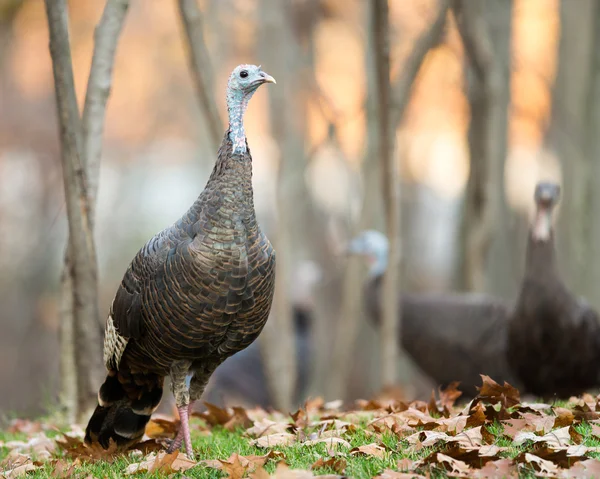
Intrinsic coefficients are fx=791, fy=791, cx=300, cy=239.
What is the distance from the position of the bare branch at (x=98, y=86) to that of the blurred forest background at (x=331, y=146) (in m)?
1.49

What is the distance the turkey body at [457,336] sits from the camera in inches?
319

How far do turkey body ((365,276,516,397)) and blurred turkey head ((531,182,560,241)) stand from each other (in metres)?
1.18

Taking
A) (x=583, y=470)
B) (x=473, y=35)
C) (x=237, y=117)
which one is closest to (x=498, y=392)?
(x=583, y=470)

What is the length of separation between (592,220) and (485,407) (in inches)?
303

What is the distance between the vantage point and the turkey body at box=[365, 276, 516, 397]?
8.10 m

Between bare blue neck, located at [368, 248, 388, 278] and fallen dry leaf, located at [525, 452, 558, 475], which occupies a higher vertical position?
bare blue neck, located at [368, 248, 388, 278]

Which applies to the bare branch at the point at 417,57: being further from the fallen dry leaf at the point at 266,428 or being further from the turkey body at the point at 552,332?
the fallen dry leaf at the point at 266,428

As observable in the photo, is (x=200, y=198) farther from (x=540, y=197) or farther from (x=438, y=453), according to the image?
(x=540, y=197)

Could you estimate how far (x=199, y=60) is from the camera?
6.86m

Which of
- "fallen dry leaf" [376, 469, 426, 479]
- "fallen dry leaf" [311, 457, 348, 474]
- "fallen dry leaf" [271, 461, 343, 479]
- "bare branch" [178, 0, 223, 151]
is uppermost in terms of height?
"bare branch" [178, 0, 223, 151]

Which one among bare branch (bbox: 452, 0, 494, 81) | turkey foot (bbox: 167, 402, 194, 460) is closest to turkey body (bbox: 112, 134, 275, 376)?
turkey foot (bbox: 167, 402, 194, 460)

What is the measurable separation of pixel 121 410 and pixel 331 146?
23.4 feet

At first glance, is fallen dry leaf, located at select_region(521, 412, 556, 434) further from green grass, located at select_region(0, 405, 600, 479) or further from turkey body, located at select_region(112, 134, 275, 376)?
turkey body, located at select_region(112, 134, 275, 376)

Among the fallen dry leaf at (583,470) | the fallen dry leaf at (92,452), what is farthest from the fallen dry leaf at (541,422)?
the fallen dry leaf at (92,452)
